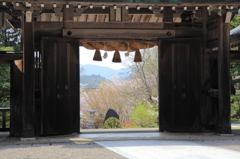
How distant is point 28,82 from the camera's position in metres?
8.38

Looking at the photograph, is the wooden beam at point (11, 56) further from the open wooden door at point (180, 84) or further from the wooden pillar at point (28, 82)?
the open wooden door at point (180, 84)

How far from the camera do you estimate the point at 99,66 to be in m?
87.6

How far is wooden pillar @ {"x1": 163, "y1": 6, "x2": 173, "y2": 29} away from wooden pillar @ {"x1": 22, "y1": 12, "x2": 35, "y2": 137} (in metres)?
3.31

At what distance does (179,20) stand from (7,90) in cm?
985

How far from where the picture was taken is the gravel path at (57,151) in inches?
240

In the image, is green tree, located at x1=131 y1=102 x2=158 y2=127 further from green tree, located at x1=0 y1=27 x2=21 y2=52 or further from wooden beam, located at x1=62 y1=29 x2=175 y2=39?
wooden beam, located at x1=62 y1=29 x2=175 y2=39

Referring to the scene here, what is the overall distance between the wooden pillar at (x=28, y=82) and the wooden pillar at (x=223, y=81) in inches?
168

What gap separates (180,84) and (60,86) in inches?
116

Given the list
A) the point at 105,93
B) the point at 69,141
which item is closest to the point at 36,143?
the point at 69,141

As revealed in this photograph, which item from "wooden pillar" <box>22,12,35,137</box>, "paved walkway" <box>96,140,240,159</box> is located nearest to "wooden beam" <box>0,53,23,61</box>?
"wooden pillar" <box>22,12,35,137</box>

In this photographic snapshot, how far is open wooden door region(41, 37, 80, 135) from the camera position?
902cm

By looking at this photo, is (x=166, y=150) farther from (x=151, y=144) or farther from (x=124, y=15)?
(x=124, y=15)

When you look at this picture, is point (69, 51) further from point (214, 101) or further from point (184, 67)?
point (214, 101)

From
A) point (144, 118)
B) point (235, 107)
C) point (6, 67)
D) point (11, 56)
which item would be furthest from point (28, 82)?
point (144, 118)
